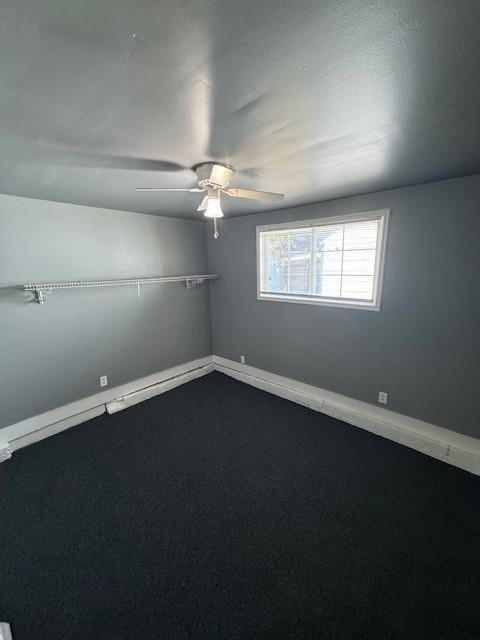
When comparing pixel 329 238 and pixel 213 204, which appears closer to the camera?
pixel 213 204

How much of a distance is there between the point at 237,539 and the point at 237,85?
7.52 feet

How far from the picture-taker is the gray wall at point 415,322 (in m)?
2.11

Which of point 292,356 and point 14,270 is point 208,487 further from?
point 14,270

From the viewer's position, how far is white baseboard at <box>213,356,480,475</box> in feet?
7.19

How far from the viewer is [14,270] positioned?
7.88 ft

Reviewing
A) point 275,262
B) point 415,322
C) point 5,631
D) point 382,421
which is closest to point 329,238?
point 275,262

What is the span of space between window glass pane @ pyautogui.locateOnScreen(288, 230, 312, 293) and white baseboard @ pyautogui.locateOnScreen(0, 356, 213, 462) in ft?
6.20

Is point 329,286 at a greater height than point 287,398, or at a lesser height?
greater

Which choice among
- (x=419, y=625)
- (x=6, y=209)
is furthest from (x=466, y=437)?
(x=6, y=209)

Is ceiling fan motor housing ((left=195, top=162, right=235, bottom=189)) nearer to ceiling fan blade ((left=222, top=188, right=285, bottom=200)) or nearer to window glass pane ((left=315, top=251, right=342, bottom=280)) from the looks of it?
ceiling fan blade ((left=222, top=188, right=285, bottom=200))

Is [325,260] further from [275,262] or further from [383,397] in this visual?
[383,397]

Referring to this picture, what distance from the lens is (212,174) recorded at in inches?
65.3

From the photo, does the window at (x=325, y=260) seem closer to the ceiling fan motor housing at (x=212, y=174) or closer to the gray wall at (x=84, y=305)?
the gray wall at (x=84, y=305)

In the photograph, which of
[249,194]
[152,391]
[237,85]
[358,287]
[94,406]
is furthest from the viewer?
[152,391]
